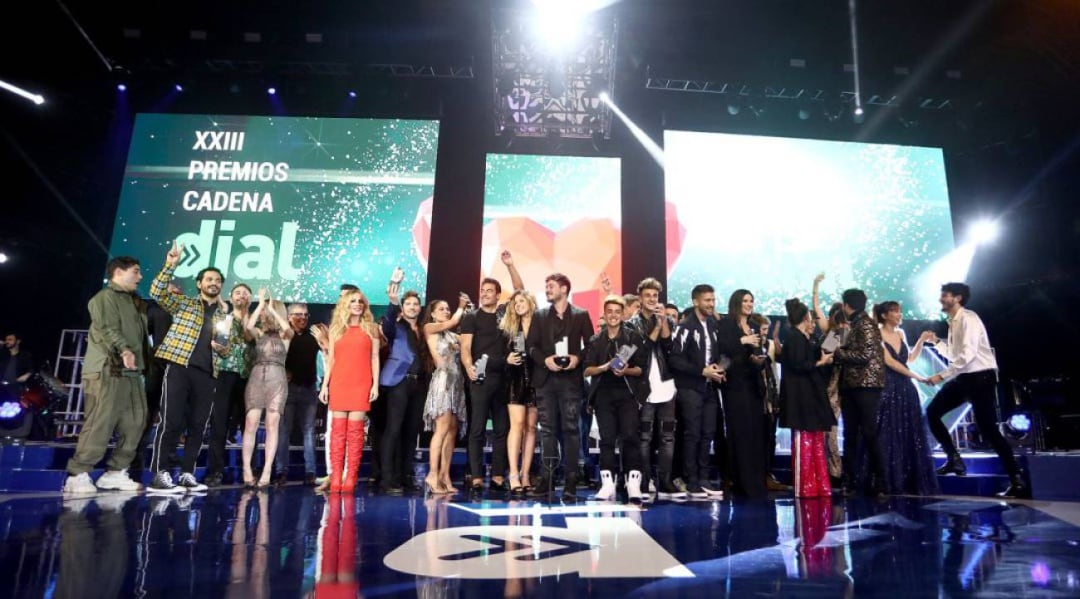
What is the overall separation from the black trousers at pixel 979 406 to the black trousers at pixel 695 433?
193cm

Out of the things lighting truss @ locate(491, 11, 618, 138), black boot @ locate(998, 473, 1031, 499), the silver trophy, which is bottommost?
black boot @ locate(998, 473, 1031, 499)

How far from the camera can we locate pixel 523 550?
2.30 metres

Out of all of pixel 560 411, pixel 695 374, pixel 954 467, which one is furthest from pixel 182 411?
pixel 954 467

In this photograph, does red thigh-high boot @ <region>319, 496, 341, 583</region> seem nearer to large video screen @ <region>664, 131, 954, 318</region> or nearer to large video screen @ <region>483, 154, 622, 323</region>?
large video screen @ <region>483, 154, 622, 323</region>

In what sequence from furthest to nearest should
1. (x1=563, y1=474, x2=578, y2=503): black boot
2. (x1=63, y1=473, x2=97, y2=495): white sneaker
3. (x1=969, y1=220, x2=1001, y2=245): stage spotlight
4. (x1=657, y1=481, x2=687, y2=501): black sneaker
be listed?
(x1=969, y1=220, x2=1001, y2=245): stage spotlight → (x1=657, y1=481, x2=687, y2=501): black sneaker → (x1=63, y1=473, x2=97, y2=495): white sneaker → (x1=563, y1=474, x2=578, y2=503): black boot

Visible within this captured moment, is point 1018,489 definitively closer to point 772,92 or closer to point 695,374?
point 695,374

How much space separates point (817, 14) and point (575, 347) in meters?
5.92

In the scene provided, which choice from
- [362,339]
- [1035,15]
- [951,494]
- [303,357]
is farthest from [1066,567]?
[1035,15]

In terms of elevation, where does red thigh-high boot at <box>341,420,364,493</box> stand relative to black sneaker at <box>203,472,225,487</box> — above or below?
above

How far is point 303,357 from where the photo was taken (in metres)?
5.39

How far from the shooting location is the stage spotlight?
363 inches

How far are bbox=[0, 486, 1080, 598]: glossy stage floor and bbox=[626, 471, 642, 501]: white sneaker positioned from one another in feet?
0.79

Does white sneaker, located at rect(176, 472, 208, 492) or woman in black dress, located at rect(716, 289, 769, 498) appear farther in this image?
woman in black dress, located at rect(716, 289, 769, 498)

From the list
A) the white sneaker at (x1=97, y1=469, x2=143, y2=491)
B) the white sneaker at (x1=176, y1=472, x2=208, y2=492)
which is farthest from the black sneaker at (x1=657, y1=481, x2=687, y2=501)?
the white sneaker at (x1=97, y1=469, x2=143, y2=491)
